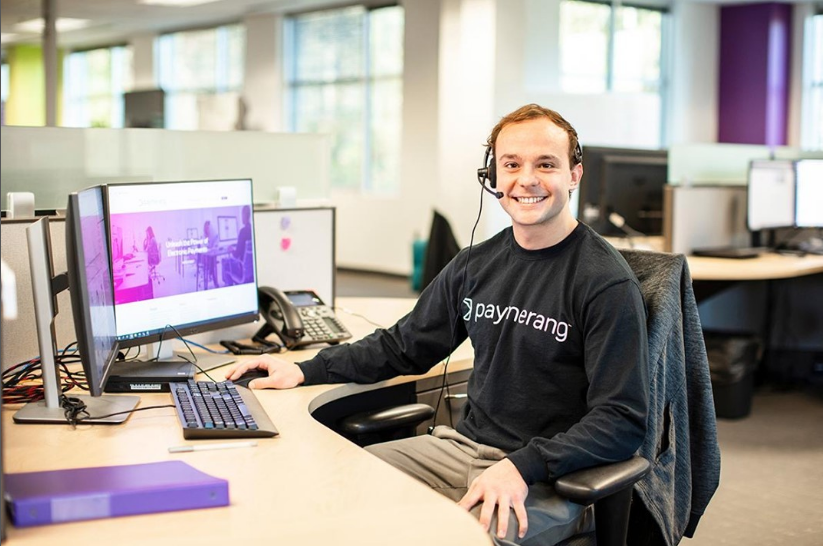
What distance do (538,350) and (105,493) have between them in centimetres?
88

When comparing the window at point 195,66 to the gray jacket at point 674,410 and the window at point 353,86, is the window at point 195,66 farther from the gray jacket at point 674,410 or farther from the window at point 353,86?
the gray jacket at point 674,410

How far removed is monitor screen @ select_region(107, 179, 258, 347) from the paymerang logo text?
63cm

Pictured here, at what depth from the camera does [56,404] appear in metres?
1.77

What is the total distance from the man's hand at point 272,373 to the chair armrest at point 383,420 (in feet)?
0.56

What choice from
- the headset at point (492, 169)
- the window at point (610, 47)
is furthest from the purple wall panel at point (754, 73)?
the headset at point (492, 169)

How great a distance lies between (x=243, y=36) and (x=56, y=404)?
10.1m

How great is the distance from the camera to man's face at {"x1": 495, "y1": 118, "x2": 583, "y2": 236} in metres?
1.86

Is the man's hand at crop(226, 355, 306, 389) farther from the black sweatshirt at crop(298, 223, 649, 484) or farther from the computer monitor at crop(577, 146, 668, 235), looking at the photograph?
the computer monitor at crop(577, 146, 668, 235)

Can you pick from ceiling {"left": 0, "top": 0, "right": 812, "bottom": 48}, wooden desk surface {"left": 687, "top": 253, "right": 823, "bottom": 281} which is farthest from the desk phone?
ceiling {"left": 0, "top": 0, "right": 812, "bottom": 48}

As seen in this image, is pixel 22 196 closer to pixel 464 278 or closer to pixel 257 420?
pixel 257 420

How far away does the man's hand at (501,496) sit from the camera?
1.53 metres

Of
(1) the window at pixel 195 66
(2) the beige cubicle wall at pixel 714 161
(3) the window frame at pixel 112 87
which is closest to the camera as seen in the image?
(2) the beige cubicle wall at pixel 714 161

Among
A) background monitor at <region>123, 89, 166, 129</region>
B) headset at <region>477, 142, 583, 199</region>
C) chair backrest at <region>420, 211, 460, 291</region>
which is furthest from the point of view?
background monitor at <region>123, 89, 166, 129</region>

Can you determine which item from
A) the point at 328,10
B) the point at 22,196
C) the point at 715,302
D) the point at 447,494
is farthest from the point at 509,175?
the point at 328,10
